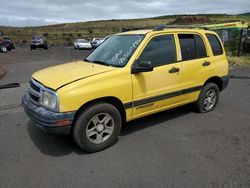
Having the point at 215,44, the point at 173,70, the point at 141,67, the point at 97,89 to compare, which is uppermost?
the point at 215,44

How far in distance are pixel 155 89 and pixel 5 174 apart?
2.66m

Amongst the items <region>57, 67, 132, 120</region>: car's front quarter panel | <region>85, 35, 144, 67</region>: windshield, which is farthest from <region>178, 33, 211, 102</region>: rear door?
<region>57, 67, 132, 120</region>: car's front quarter panel

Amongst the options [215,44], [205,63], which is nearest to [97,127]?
[205,63]

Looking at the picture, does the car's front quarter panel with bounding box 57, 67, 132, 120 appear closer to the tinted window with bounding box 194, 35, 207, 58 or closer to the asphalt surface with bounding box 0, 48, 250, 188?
the asphalt surface with bounding box 0, 48, 250, 188

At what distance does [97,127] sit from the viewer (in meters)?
4.12

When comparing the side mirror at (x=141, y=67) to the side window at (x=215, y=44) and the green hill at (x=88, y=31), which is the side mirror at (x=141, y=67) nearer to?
the side window at (x=215, y=44)

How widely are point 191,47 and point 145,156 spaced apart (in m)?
2.54

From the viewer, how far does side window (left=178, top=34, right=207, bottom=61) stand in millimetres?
5152

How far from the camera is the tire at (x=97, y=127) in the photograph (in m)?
3.90

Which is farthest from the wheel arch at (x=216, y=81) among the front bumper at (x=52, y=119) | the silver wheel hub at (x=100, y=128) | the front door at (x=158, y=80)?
the front bumper at (x=52, y=119)

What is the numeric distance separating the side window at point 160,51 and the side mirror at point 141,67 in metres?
0.23

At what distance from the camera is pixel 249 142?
14.4ft

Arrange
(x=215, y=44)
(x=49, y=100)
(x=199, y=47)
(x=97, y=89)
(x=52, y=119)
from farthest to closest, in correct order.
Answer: (x=215, y=44) → (x=199, y=47) → (x=97, y=89) → (x=49, y=100) → (x=52, y=119)

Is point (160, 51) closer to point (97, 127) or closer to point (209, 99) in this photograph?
point (97, 127)
